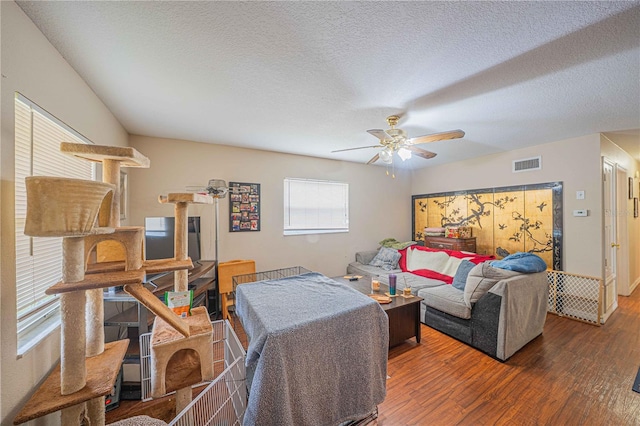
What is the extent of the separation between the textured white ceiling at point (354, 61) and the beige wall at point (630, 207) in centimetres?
124

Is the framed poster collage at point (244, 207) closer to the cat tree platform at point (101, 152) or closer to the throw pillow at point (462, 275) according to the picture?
the cat tree platform at point (101, 152)

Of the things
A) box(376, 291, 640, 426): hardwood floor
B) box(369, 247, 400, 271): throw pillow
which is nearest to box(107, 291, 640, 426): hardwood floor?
box(376, 291, 640, 426): hardwood floor

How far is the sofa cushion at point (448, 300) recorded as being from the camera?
8.18 feet

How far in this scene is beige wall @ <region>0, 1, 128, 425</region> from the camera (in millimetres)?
930

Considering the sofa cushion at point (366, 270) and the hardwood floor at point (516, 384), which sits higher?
the sofa cushion at point (366, 270)

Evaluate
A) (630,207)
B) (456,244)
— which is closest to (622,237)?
(630,207)

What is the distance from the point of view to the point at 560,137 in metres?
3.14

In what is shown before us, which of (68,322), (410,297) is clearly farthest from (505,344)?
(68,322)

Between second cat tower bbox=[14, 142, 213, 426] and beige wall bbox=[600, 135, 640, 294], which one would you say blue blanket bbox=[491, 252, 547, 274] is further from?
second cat tower bbox=[14, 142, 213, 426]

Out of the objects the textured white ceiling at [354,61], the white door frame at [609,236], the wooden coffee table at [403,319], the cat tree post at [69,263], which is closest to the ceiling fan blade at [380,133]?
the textured white ceiling at [354,61]

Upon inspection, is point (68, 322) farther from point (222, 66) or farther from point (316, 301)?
point (222, 66)

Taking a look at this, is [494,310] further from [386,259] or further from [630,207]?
[630,207]

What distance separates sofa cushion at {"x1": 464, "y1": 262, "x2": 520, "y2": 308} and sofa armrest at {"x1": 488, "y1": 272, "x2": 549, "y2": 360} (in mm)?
60

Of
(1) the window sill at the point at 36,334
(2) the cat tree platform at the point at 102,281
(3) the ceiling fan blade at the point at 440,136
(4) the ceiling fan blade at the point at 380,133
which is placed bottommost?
(1) the window sill at the point at 36,334
